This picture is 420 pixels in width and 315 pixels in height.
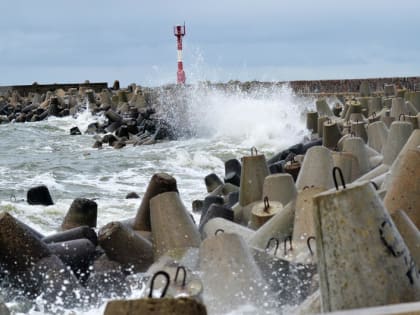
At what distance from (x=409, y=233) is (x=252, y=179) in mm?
2871

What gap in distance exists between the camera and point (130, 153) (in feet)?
58.2

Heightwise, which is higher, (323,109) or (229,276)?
(323,109)

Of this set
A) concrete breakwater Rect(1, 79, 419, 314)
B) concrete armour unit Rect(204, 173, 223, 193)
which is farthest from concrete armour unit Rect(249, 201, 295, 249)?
concrete armour unit Rect(204, 173, 223, 193)

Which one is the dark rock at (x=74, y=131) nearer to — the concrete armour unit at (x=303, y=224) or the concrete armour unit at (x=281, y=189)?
the concrete armour unit at (x=281, y=189)

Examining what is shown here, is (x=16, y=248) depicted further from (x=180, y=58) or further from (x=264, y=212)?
(x=180, y=58)

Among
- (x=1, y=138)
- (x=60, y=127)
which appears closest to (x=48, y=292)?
(x=1, y=138)

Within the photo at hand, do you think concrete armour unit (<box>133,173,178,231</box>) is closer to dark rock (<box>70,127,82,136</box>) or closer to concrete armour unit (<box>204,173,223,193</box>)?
concrete armour unit (<box>204,173,223,193</box>)

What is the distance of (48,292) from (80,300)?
0.20 meters

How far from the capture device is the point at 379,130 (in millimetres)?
9125

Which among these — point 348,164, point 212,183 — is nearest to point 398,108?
point 212,183

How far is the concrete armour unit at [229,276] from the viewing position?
4020 mm

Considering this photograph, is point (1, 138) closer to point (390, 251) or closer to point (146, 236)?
point (146, 236)

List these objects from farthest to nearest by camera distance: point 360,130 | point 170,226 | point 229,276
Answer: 1. point 360,130
2. point 170,226
3. point 229,276

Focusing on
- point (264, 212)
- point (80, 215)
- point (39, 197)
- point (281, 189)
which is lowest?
point (39, 197)
